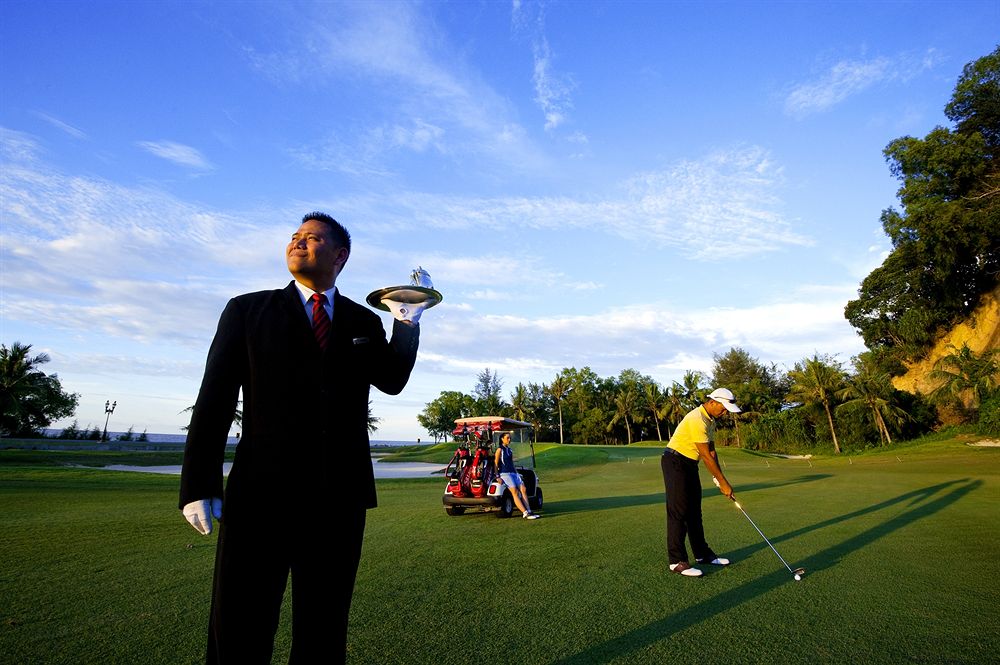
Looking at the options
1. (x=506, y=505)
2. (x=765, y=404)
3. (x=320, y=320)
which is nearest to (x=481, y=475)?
(x=506, y=505)

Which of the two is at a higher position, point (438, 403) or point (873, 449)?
point (438, 403)

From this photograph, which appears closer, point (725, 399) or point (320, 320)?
point (320, 320)

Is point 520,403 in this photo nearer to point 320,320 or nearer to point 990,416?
point 990,416

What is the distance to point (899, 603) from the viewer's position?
4.97 m

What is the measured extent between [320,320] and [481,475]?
9.97 meters

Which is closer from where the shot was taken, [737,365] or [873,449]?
[873,449]

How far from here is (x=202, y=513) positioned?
227 cm

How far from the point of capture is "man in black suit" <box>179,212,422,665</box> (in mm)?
2217

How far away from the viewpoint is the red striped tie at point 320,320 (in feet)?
8.50

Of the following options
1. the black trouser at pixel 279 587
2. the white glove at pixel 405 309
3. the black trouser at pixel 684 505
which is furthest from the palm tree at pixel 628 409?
the black trouser at pixel 279 587

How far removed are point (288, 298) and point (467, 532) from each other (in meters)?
8.08

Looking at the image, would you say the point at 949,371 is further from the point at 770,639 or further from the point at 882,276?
the point at 770,639

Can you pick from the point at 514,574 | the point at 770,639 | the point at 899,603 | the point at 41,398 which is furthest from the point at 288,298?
the point at 41,398

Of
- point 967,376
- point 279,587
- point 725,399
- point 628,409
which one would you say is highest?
point 628,409
